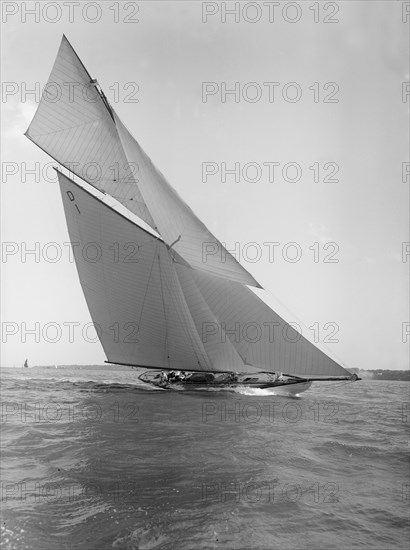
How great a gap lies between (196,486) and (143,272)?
1810 cm

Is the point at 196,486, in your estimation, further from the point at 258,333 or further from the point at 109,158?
the point at 109,158

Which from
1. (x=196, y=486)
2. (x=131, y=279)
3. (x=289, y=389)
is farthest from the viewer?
(x=289, y=389)

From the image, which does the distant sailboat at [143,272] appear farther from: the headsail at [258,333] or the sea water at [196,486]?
the sea water at [196,486]

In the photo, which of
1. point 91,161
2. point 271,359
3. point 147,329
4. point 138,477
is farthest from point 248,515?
point 91,161

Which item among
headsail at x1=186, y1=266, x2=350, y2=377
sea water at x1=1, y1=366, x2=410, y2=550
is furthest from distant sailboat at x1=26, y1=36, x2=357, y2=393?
sea water at x1=1, y1=366, x2=410, y2=550

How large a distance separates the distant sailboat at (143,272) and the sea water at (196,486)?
28.9 ft

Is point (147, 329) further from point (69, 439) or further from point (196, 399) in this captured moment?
point (69, 439)

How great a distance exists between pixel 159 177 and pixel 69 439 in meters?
16.2

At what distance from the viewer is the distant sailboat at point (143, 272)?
891 inches

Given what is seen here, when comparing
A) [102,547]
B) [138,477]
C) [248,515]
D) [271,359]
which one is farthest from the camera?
[271,359]

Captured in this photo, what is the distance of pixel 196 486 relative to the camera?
24.9 ft

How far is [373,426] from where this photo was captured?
56.1 ft

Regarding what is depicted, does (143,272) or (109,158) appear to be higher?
(109,158)

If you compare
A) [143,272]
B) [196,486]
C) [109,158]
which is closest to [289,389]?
[143,272]
